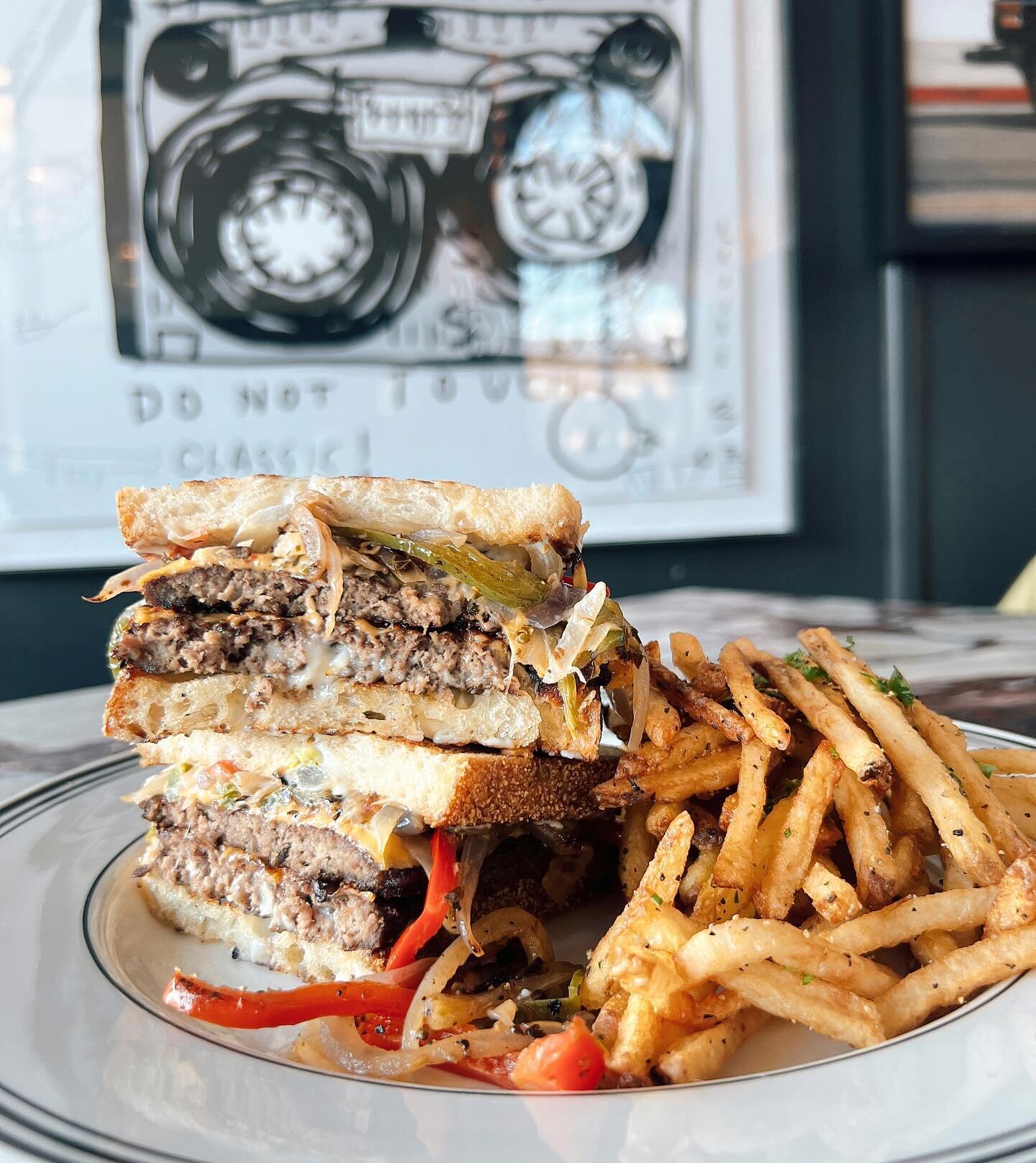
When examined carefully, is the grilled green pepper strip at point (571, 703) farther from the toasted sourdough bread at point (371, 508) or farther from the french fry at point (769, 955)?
the french fry at point (769, 955)

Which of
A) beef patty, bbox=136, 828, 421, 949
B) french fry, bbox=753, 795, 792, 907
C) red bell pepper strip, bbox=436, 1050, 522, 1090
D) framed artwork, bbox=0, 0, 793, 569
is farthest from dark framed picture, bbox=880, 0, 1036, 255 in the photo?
red bell pepper strip, bbox=436, 1050, 522, 1090

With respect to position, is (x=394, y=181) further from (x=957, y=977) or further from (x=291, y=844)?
(x=957, y=977)

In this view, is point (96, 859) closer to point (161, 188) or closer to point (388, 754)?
point (388, 754)

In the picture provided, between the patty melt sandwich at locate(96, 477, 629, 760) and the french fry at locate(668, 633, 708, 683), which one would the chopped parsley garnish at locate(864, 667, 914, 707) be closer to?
the french fry at locate(668, 633, 708, 683)

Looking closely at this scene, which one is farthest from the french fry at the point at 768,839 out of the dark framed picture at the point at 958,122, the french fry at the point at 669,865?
the dark framed picture at the point at 958,122

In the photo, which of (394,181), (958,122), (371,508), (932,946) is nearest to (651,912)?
(932,946)

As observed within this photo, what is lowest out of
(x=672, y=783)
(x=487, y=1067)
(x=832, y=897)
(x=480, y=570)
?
(x=487, y=1067)

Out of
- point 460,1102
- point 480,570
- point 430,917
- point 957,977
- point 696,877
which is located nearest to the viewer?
point 460,1102
